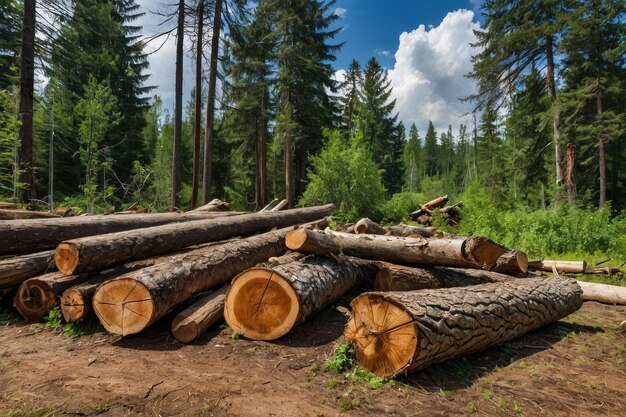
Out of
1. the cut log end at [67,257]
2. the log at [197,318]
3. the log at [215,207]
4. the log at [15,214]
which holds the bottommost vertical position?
the log at [197,318]

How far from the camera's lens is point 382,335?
3.43 metres

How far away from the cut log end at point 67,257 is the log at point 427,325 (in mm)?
3685

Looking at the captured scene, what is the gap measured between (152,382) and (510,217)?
12.6 m

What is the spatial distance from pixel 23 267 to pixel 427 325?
18.1ft

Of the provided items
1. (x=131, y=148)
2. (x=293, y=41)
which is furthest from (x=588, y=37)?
(x=131, y=148)

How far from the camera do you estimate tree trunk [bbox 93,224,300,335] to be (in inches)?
162

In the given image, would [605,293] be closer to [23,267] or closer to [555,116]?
[23,267]

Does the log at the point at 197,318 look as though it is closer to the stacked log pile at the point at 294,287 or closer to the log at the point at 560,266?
the stacked log pile at the point at 294,287

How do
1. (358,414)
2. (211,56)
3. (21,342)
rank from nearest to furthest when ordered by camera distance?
1. (358,414)
2. (21,342)
3. (211,56)

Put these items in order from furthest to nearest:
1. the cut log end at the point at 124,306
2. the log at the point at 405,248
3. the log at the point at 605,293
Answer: the log at the point at 605,293, the log at the point at 405,248, the cut log end at the point at 124,306

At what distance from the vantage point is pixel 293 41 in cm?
2369

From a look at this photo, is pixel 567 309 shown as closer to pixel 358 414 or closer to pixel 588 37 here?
pixel 358 414

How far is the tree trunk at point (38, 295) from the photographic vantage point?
15.5 feet

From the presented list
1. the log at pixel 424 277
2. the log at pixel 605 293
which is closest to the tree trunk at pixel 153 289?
the log at pixel 424 277
